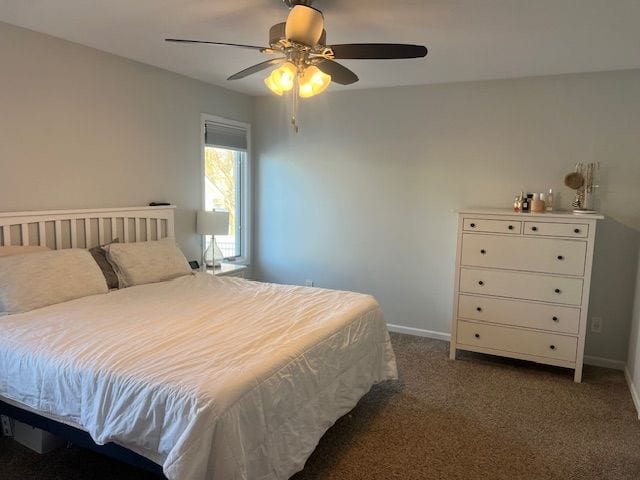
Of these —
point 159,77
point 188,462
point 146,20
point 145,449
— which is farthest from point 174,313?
point 159,77

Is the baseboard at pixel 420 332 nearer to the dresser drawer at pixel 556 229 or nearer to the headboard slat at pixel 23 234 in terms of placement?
the dresser drawer at pixel 556 229

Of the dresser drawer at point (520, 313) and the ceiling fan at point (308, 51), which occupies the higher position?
the ceiling fan at point (308, 51)

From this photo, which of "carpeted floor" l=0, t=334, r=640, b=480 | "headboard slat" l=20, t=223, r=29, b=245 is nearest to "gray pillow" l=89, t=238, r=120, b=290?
"headboard slat" l=20, t=223, r=29, b=245

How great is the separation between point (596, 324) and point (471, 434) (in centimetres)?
181

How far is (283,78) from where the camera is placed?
2.44 metres

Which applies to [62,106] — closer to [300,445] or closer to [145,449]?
[145,449]

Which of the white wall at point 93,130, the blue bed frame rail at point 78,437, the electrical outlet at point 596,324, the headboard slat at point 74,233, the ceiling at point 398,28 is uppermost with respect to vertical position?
the ceiling at point 398,28

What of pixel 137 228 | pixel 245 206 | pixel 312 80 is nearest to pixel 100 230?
pixel 137 228

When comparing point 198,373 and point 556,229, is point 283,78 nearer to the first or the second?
point 198,373

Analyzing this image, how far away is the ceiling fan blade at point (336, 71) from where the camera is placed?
2.45 m

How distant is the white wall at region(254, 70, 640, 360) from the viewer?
11.9 ft

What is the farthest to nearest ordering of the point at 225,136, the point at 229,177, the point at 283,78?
the point at 229,177
the point at 225,136
the point at 283,78

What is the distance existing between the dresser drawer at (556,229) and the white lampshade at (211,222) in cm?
261

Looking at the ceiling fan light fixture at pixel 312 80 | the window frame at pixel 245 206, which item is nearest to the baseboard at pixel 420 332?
the window frame at pixel 245 206
